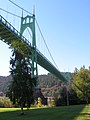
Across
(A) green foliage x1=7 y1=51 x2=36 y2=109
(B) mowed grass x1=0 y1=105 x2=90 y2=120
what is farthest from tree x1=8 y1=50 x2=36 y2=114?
(B) mowed grass x1=0 y1=105 x2=90 y2=120

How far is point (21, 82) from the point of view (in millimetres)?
37094

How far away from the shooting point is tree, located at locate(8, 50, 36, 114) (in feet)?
120

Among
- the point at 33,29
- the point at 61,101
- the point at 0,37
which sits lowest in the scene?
the point at 61,101

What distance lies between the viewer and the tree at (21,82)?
120 ft

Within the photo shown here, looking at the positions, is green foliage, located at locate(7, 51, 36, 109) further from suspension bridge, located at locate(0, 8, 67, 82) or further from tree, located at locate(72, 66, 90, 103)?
tree, located at locate(72, 66, 90, 103)

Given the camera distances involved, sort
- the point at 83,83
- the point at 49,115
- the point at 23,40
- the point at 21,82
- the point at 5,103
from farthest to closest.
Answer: the point at 5,103 < the point at 83,83 < the point at 23,40 < the point at 21,82 < the point at 49,115

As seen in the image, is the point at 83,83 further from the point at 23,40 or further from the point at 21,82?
the point at 21,82

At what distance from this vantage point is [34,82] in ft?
126

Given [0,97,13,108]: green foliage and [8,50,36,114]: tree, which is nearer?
[8,50,36,114]: tree

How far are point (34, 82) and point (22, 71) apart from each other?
6.83 ft

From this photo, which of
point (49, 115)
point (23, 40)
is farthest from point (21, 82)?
point (23, 40)

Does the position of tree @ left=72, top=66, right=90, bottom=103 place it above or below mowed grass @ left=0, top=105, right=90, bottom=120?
above

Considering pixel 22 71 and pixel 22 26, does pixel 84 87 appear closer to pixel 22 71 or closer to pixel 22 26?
pixel 22 26

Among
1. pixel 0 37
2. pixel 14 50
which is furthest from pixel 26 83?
pixel 0 37
